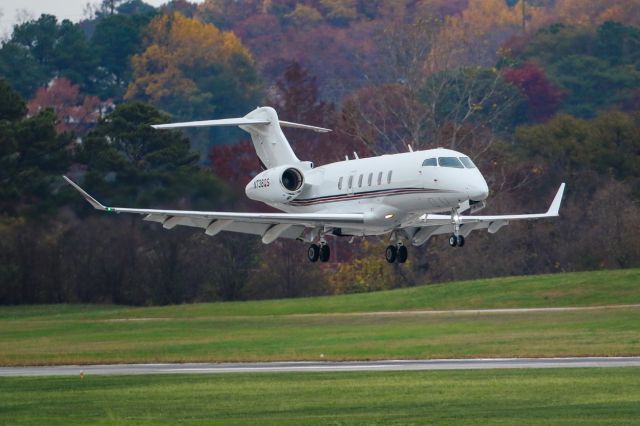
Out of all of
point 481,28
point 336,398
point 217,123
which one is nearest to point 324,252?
point 217,123

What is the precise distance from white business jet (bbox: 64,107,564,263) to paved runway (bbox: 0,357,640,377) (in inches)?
111

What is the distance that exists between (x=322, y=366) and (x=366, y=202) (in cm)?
478

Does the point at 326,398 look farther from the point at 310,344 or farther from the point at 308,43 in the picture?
the point at 308,43

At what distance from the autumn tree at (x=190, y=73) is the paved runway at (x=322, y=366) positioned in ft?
244

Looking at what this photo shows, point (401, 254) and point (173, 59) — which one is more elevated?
point (173, 59)

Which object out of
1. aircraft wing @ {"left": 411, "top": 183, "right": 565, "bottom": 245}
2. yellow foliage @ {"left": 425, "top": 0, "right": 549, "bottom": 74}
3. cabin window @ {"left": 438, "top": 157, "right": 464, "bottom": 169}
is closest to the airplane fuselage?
cabin window @ {"left": 438, "top": 157, "right": 464, "bottom": 169}

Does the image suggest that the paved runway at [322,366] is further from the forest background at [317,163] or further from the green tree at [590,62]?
the green tree at [590,62]

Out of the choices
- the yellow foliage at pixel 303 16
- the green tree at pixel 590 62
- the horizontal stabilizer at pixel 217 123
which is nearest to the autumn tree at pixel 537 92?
the green tree at pixel 590 62

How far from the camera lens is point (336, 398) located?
32.3 metres

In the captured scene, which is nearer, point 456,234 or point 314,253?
point 456,234

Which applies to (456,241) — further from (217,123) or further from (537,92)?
(537,92)

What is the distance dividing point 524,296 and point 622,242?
7991 millimetres

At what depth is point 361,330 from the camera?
51.8 m

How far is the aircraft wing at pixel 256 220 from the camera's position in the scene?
3838cm
